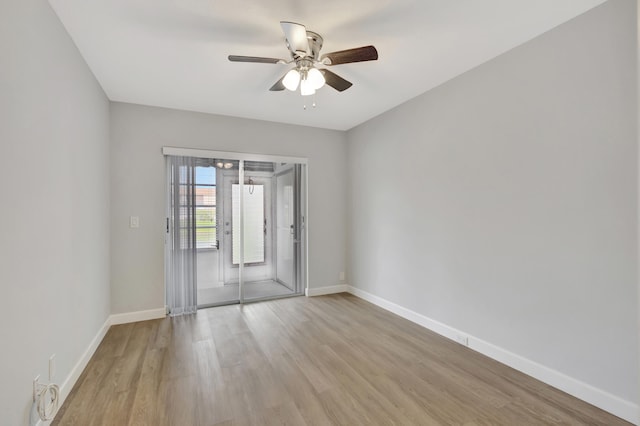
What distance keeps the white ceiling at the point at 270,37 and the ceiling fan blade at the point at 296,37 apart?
0.59 ft

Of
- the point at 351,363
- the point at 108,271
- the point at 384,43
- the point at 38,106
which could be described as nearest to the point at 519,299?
the point at 351,363

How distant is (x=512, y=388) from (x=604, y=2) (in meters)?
2.72

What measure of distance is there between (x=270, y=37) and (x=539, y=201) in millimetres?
2445

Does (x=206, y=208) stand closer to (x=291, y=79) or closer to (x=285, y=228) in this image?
(x=285, y=228)

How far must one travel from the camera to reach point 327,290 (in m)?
4.62

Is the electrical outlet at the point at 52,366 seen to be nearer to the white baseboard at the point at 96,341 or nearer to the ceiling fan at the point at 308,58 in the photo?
the white baseboard at the point at 96,341

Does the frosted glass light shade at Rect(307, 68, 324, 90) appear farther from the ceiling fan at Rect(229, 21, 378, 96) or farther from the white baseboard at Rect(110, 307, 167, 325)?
the white baseboard at Rect(110, 307, 167, 325)

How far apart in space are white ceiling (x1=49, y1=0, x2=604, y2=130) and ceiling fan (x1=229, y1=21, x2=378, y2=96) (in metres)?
0.15

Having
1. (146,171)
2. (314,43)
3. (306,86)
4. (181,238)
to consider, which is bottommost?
(181,238)

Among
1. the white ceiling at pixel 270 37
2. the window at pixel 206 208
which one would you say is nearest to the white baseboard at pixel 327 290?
the window at pixel 206 208

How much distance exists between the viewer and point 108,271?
3297mm

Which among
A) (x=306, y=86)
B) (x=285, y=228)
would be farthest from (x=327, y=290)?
(x=306, y=86)

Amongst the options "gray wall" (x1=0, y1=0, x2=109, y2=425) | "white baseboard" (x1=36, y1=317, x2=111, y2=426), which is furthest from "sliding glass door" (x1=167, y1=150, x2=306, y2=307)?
"gray wall" (x1=0, y1=0, x2=109, y2=425)

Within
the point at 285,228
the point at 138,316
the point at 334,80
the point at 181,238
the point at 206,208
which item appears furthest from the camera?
the point at 285,228
